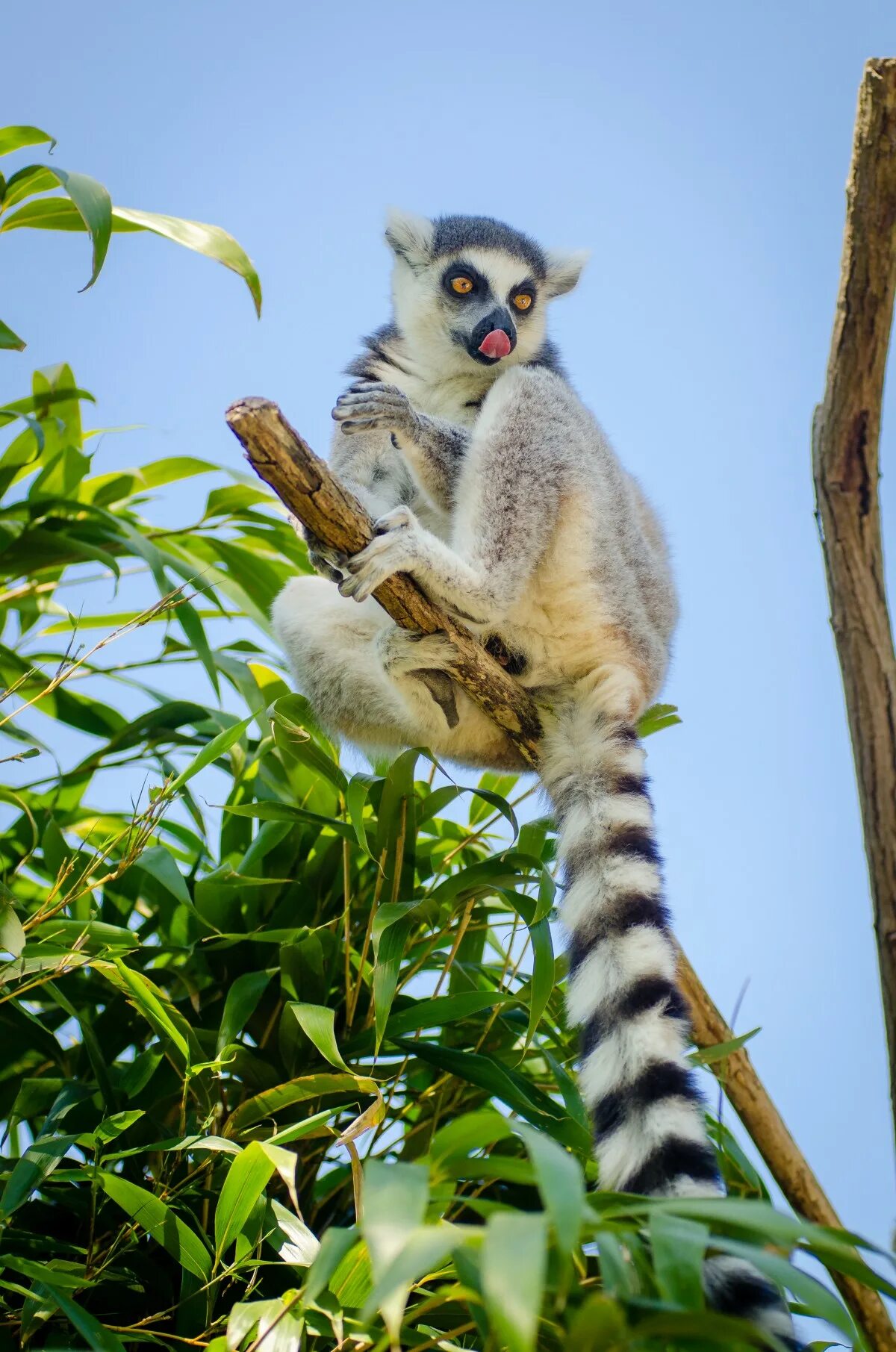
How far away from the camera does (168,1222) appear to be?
7.97 ft

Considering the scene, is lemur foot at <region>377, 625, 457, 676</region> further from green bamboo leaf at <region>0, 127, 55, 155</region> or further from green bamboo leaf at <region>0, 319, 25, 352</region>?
green bamboo leaf at <region>0, 127, 55, 155</region>

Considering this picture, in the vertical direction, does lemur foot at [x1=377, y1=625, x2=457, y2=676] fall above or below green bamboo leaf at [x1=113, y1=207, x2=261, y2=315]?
below

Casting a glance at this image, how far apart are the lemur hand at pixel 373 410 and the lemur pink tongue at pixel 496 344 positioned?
57cm

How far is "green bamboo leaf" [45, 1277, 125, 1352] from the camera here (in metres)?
2.21

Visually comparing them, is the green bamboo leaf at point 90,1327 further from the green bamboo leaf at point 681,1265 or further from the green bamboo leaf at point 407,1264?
the green bamboo leaf at point 681,1265

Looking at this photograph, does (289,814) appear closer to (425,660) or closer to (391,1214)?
(425,660)

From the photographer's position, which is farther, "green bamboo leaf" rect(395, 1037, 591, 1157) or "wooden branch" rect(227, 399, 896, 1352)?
"green bamboo leaf" rect(395, 1037, 591, 1157)

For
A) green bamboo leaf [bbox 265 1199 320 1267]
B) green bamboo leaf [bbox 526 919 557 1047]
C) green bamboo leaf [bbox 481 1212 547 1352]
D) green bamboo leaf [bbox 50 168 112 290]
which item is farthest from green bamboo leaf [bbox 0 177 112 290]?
green bamboo leaf [bbox 481 1212 547 1352]

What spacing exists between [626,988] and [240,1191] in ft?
2.98

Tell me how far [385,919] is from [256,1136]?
69 centimetres

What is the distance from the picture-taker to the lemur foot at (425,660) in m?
3.21

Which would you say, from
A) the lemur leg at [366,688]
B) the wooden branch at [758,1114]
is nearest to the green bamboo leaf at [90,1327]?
the wooden branch at [758,1114]

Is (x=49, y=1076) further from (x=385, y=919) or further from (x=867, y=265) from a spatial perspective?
(x=867, y=265)

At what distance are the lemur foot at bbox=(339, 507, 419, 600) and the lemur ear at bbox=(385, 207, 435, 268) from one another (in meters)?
1.78
